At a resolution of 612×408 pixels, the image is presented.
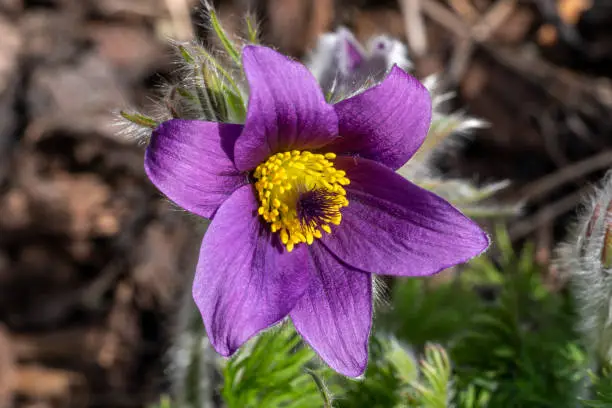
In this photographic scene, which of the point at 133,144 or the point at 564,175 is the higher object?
the point at 564,175

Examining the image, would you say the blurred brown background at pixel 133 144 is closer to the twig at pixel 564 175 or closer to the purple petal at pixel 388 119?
the twig at pixel 564 175

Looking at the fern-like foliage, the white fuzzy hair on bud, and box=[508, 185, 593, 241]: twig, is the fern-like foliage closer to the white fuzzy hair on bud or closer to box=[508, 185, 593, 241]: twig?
the white fuzzy hair on bud

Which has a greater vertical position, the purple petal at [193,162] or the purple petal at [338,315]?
the purple petal at [193,162]

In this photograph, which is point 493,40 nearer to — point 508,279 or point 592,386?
point 508,279

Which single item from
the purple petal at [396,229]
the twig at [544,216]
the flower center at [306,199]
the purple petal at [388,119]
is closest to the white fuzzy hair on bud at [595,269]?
the purple petal at [396,229]

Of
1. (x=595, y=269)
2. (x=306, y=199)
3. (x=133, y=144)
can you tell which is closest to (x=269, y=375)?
(x=306, y=199)

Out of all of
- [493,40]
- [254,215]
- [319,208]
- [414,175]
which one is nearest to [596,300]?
[414,175]

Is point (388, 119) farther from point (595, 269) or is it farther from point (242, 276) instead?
point (595, 269)

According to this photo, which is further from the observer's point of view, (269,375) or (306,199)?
(269,375)

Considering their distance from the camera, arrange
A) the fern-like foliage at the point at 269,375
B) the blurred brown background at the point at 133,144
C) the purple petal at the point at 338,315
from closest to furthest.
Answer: the purple petal at the point at 338,315
the fern-like foliage at the point at 269,375
the blurred brown background at the point at 133,144
